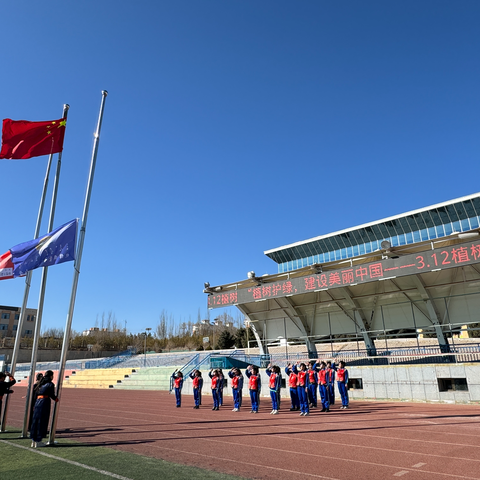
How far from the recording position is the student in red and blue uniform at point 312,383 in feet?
49.4

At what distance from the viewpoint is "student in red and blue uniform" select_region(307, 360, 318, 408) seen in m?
15.1

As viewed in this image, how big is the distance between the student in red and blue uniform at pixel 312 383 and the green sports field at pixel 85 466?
9.26m

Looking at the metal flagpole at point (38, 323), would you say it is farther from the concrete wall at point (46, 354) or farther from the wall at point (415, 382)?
the concrete wall at point (46, 354)

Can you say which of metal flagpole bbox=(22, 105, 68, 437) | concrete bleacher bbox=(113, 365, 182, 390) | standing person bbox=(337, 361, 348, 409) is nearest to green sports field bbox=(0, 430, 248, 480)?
metal flagpole bbox=(22, 105, 68, 437)

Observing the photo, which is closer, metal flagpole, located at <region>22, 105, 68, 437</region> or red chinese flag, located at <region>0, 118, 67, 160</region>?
metal flagpole, located at <region>22, 105, 68, 437</region>

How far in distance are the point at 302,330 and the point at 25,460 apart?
21455mm

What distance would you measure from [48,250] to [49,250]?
0.04 metres

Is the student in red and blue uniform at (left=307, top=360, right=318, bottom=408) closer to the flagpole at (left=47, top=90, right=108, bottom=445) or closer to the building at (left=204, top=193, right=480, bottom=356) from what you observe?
the building at (left=204, top=193, right=480, bottom=356)

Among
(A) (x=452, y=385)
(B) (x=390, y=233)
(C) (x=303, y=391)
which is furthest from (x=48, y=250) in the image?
(B) (x=390, y=233)

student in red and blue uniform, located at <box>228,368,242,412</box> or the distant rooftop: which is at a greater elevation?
the distant rooftop

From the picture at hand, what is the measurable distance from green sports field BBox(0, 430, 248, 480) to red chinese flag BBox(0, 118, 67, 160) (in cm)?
766

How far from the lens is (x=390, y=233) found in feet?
208

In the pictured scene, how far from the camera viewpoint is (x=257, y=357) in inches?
998

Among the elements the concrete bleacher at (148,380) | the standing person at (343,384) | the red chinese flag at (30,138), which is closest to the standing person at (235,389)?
the standing person at (343,384)
